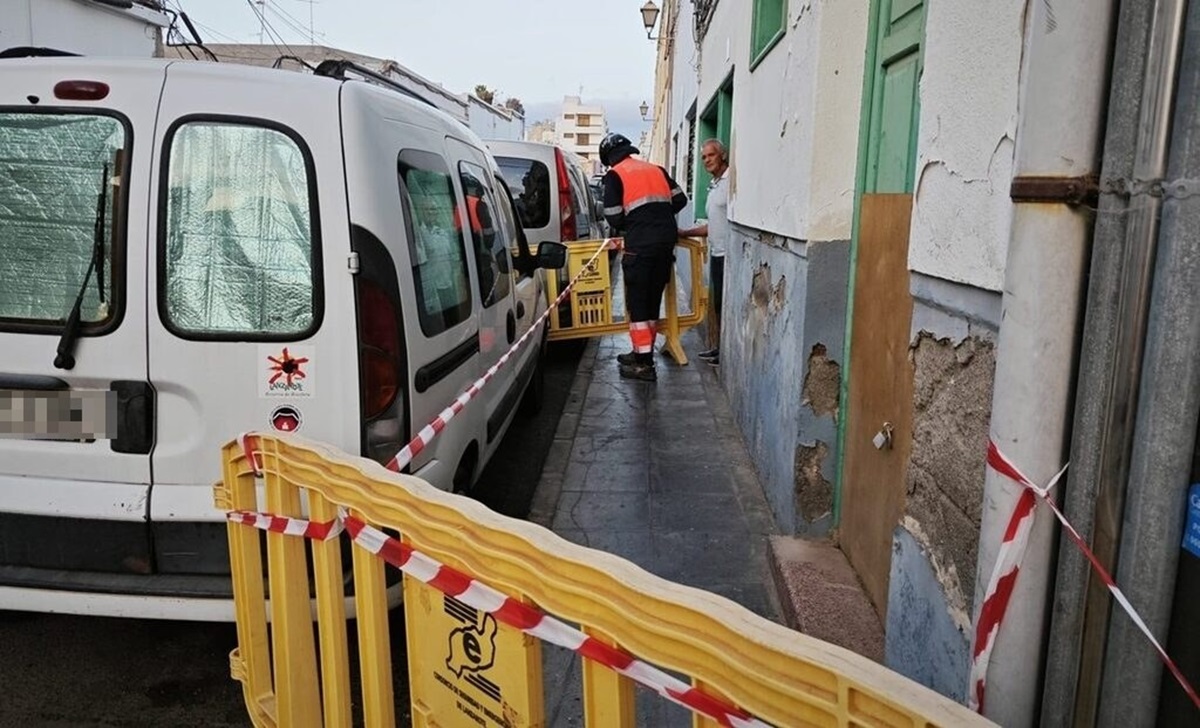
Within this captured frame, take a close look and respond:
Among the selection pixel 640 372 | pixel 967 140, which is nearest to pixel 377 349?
pixel 967 140

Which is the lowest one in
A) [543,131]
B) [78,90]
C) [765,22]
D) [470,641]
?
[470,641]

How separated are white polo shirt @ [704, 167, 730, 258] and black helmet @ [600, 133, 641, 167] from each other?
852 mm

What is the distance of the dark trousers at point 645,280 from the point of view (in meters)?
7.76

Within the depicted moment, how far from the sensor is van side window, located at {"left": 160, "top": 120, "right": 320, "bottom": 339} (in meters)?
2.88

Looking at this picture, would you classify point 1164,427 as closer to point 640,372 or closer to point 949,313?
point 949,313

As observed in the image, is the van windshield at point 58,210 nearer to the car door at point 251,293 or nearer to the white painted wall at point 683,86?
the car door at point 251,293

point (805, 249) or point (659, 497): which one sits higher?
point (805, 249)

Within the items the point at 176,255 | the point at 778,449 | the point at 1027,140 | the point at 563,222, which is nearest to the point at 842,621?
the point at 778,449

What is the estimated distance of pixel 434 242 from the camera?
3.60 metres

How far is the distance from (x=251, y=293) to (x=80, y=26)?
1131cm

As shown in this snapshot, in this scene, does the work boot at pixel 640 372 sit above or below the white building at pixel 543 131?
below

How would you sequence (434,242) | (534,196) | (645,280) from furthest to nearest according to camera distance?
(534,196)
(645,280)
(434,242)

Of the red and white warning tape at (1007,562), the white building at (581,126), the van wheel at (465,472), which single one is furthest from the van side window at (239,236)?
the white building at (581,126)

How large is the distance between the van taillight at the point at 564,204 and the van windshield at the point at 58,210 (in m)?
6.64
